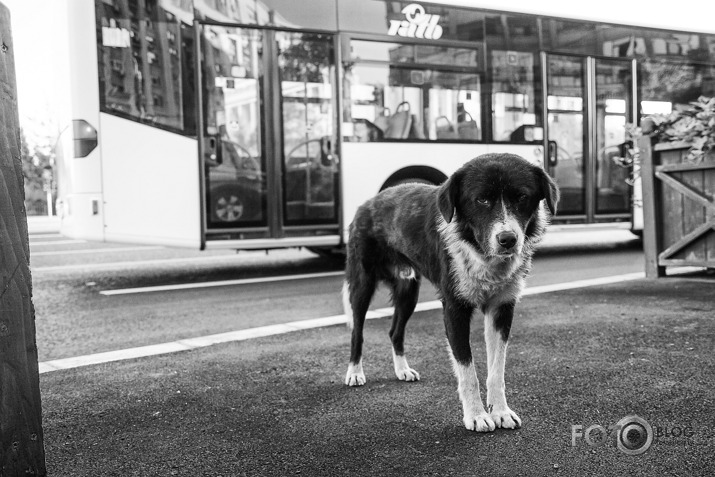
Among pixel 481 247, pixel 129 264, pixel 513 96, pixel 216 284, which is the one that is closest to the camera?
pixel 481 247

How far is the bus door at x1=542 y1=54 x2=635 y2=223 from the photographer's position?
460 inches

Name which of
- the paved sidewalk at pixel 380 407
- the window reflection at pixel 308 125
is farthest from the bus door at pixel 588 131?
the paved sidewalk at pixel 380 407

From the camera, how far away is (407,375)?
4.16m

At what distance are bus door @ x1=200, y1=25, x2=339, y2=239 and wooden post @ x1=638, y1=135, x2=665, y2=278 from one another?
4319 mm

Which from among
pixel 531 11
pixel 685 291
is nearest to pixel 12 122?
→ pixel 685 291

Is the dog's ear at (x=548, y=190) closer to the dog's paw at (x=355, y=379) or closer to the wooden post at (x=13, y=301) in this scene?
the dog's paw at (x=355, y=379)

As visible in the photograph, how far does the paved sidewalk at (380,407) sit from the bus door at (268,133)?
14.0ft

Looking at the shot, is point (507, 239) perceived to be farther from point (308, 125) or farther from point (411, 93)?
point (411, 93)

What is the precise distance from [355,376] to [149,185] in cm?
585

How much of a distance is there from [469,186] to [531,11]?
920 centimetres

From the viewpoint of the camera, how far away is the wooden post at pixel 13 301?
235 centimetres

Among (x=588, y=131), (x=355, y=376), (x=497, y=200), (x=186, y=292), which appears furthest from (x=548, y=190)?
(x=588, y=131)

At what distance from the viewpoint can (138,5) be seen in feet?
28.9

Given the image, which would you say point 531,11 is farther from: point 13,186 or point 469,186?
point 13,186
